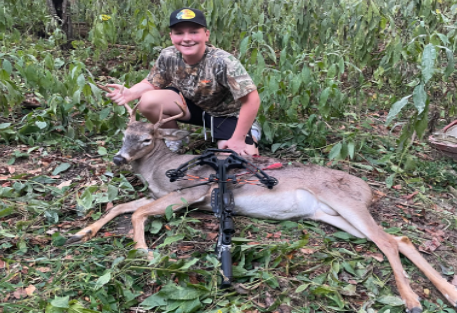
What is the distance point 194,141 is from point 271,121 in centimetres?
101

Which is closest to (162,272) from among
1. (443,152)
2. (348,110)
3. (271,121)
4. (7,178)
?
(7,178)

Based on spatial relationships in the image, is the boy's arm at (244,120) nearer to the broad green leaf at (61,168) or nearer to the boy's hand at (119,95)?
the boy's hand at (119,95)

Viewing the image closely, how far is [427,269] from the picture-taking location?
3020 millimetres

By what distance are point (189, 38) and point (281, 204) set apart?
6.19 ft

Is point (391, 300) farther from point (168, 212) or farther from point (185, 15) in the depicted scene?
point (185, 15)

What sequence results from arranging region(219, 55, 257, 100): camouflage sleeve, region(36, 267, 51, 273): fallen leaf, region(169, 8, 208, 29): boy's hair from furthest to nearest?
region(219, 55, 257, 100): camouflage sleeve < region(169, 8, 208, 29): boy's hair < region(36, 267, 51, 273): fallen leaf

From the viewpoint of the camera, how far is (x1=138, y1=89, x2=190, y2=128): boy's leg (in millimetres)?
4457

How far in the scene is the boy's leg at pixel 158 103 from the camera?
446 cm

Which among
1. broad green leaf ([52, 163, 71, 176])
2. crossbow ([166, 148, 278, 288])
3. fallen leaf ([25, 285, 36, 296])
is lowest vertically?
fallen leaf ([25, 285, 36, 296])

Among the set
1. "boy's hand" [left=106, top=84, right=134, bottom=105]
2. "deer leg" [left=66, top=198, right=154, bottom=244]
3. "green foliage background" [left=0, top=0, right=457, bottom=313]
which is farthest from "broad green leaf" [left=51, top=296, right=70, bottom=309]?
"boy's hand" [left=106, top=84, right=134, bottom=105]

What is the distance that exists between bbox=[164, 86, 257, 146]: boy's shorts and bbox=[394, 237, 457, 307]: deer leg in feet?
6.29

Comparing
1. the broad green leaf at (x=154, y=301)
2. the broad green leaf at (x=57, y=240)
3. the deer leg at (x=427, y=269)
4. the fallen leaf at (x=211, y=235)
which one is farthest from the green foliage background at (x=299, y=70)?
the broad green leaf at (x=154, y=301)

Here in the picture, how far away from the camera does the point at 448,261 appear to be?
3250 mm

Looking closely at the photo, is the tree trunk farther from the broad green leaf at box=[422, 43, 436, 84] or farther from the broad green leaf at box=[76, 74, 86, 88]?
the broad green leaf at box=[422, 43, 436, 84]
